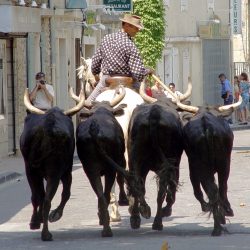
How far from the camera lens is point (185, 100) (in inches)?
595

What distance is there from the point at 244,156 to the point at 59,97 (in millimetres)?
9808

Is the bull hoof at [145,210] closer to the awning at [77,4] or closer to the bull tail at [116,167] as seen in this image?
the bull tail at [116,167]

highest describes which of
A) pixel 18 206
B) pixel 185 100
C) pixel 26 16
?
pixel 26 16

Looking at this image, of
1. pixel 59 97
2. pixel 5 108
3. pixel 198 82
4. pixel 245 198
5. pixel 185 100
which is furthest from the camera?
pixel 198 82

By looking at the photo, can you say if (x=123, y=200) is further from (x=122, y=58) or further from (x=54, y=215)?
(x=122, y=58)

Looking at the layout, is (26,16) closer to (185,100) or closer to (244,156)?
(244,156)

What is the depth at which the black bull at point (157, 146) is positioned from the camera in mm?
13852

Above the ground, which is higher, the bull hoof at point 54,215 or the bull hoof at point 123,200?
the bull hoof at point 123,200

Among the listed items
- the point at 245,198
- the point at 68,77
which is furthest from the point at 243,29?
the point at 245,198

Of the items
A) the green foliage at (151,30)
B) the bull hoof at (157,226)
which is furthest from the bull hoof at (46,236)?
the green foliage at (151,30)

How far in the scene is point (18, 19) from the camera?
28750 mm

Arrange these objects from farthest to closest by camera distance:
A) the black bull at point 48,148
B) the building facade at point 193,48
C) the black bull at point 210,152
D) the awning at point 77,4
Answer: the building facade at point 193,48 < the awning at point 77,4 < the black bull at point 210,152 < the black bull at point 48,148

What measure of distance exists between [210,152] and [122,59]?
83.2 inches

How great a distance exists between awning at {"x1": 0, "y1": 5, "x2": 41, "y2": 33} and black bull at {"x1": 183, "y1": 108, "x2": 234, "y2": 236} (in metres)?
14.5
